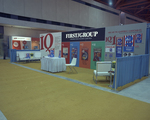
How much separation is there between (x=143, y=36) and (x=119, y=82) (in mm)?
3650

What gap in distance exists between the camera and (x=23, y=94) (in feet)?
14.1

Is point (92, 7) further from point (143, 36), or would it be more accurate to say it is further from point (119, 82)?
Result: point (119, 82)

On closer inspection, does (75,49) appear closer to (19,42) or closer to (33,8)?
(33,8)

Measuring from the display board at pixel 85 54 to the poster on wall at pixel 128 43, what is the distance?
269 centimetres

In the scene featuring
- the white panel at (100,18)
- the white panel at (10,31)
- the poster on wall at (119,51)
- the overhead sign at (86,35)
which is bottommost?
the poster on wall at (119,51)

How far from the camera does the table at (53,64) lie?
26.0 feet

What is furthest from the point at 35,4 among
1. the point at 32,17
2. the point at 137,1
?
the point at 137,1

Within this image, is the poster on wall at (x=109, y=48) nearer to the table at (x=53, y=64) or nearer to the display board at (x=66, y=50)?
the table at (x=53, y=64)

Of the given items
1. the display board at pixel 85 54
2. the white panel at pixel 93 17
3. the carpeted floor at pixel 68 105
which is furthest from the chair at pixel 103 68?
the white panel at pixel 93 17

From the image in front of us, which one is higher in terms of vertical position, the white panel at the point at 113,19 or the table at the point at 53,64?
the white panel at the point at 113,19

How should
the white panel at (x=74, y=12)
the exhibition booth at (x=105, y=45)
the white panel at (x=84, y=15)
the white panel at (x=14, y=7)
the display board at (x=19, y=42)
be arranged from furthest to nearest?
the white panel at (x=84, y=15)
the white panel at (x=74, y=12)
the display board at (x=19, y=42)
the white panel at (x=14, y=7)
the exhibition booth at (x=105, y=45)

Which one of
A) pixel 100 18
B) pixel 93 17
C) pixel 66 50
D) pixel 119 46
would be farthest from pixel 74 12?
pixel 119 46

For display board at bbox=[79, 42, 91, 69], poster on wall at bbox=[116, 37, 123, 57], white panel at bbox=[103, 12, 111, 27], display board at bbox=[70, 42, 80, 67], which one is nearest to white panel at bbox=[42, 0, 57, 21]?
display board at bbox=[70, 42, 80, 67]

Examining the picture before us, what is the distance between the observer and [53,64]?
25.9 ft
